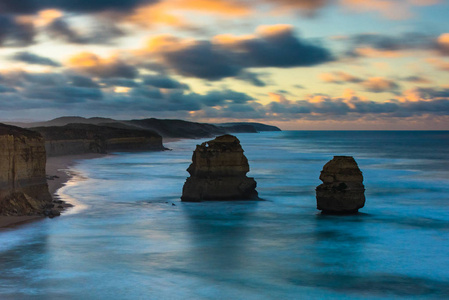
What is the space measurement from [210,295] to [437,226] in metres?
15.3

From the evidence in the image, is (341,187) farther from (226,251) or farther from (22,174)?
(22,174)

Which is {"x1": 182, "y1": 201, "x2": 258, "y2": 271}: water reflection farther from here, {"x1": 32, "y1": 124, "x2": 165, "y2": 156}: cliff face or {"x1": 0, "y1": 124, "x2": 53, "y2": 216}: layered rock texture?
{"x1": 32, "y1": 124, "x2": 165, "y2": 156}: cliff face

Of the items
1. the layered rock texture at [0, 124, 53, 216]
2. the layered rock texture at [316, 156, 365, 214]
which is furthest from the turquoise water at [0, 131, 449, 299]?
→ the layered rock texture at [0, 124, 53, 216]

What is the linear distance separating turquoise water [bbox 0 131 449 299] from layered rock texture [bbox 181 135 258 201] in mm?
1021

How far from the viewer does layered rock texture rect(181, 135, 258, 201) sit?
96.3 feet

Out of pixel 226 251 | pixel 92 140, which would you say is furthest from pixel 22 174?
pixel 92 140

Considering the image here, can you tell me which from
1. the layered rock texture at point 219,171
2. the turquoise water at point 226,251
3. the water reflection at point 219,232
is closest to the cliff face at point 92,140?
the turquoise water at point 226,251

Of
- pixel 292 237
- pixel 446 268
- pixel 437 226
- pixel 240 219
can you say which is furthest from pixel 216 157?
pixel 446 268

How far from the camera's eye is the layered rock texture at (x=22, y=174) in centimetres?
2438

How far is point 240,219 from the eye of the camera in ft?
84.9

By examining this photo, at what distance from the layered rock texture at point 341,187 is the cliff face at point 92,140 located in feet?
157

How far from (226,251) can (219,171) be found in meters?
9.75

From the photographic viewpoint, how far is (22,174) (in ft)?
83.7

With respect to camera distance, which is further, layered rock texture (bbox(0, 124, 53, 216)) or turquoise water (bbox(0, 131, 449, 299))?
layered rock texture (bbox(0, 124, 53, 216))
